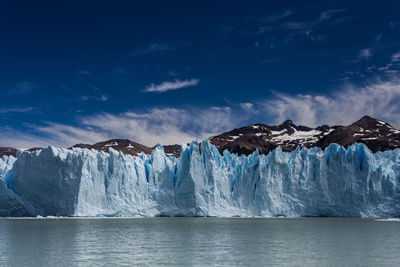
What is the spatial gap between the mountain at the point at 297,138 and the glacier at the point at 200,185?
121 feet

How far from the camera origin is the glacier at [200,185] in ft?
107

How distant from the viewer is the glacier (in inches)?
1283

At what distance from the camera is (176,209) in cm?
3494

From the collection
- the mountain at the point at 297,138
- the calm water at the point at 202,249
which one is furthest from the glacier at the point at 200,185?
the mountain at the point at 297,138

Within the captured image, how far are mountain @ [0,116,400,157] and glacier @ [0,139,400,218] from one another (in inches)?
1455

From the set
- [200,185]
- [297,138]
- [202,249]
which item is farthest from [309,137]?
[202,249]

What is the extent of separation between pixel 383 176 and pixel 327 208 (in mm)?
5041

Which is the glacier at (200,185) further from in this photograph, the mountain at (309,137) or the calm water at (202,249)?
the mountain at (309,137)

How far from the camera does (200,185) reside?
3416 cm

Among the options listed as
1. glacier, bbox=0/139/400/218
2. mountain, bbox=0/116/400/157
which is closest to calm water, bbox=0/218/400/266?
glacier, bbox=0/139/400/218

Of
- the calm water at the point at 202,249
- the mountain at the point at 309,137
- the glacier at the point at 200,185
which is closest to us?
the calm water at the point at 202,249

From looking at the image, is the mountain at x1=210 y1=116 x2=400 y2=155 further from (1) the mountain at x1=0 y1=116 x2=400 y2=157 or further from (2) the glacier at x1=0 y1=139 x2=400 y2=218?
(2) the glacier at x1=0 y1=139 x2=400 y2=218

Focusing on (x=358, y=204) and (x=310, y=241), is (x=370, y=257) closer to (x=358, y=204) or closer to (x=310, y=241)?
(x=310, y=241)

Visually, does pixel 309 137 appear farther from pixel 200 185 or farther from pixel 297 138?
pixel 200 185
